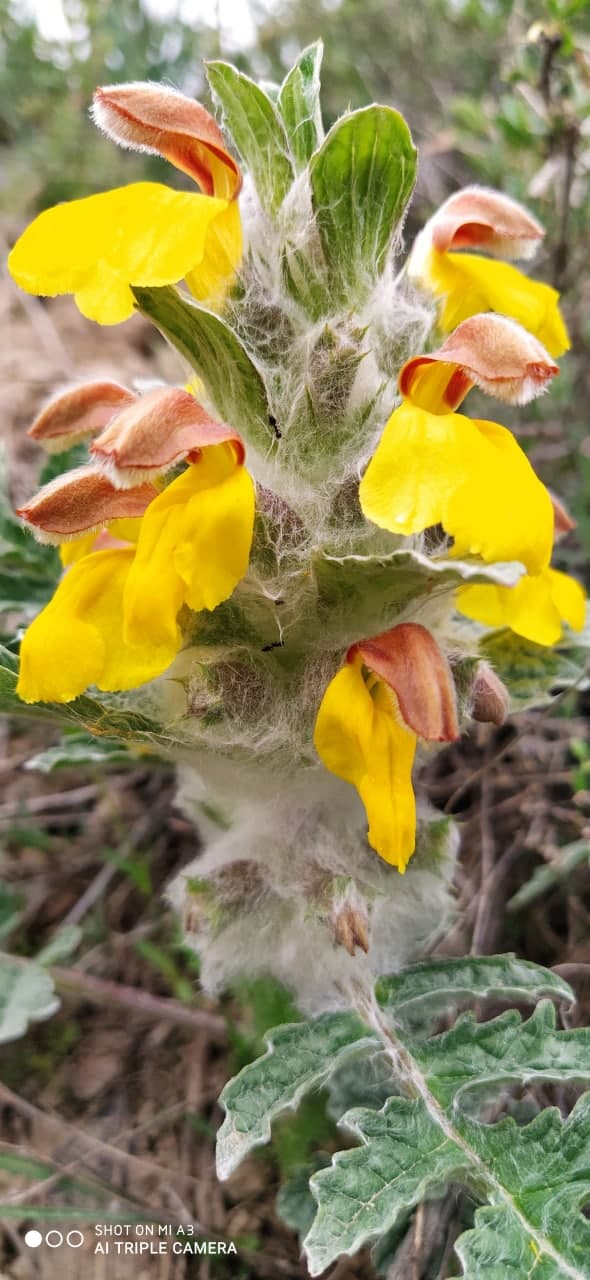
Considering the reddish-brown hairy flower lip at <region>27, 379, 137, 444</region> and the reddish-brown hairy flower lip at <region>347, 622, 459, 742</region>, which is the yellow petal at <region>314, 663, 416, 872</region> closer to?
the reddish-brown hairy flower lip at <region>347, 622, 459, 742</region>

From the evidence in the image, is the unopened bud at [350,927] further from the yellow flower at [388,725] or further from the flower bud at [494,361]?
the flower bud at [494,361]

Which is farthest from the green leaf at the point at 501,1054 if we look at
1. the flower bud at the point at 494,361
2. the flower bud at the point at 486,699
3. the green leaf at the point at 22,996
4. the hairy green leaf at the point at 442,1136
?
the flower bud at the point at 494,361

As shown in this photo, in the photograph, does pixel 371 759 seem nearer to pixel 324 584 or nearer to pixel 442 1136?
pixel 324 584

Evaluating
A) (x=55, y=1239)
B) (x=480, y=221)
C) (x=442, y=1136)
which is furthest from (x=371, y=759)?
(x=55, y=1239)

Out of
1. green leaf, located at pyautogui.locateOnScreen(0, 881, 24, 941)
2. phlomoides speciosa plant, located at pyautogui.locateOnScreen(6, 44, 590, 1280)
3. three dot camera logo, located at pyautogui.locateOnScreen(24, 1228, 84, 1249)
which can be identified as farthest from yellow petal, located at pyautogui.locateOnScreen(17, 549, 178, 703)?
three dot camera logo, located at pyautogui.locateOnScreen(24, 1228, 84, 1249)

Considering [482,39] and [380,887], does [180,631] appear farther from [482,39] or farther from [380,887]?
[482,39]

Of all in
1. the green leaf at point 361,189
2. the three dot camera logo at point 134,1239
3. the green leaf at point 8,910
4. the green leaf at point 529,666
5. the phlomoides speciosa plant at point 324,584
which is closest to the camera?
the phlomoides speciosa plant at point 324,584

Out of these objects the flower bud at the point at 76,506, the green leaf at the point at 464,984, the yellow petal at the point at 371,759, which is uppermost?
the flower bud at the point at 76,506
